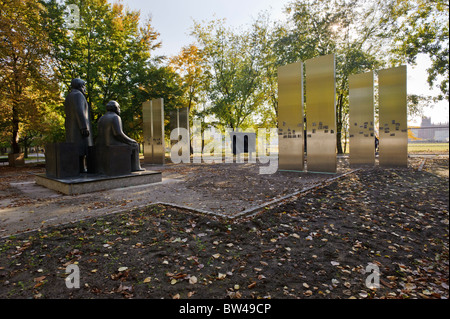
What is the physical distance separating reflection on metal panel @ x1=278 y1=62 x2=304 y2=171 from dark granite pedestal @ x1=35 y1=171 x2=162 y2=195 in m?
6.55

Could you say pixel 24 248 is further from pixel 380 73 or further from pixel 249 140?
pixel 249 140

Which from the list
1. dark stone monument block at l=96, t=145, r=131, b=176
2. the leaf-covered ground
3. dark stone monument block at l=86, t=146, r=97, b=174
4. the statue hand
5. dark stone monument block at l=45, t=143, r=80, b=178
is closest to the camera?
the leaf-covered ground

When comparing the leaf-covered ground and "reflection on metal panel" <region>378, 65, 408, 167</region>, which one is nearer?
the leaf-covered ground

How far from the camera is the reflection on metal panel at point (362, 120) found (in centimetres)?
1345

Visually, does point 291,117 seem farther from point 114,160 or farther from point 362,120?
point 114,160

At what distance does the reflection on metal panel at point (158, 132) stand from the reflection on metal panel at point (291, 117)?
9897mm

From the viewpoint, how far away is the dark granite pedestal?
8.25m

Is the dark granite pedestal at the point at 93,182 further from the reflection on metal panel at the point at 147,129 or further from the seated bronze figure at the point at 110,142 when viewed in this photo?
the reflection on metal panel at the point at 147,129

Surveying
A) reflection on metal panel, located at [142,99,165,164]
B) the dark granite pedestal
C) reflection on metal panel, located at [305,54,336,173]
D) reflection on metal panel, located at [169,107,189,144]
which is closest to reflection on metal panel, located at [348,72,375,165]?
reflection on metal panel, located at [305,54,336,173]

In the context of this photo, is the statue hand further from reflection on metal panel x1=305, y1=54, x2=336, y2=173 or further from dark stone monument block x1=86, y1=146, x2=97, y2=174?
reflection on metal panel x1=305, y1=54, x2=336, y2=173

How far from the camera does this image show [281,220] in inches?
204

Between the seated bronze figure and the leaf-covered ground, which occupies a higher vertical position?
the seated bronze figure

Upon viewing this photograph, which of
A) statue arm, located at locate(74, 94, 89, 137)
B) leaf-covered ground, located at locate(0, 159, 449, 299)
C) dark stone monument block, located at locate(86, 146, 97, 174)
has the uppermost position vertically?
statue arm, located at locate(74, 94, 89, 137)

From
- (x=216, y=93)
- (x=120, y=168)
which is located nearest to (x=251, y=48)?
(x=216, y=93)
